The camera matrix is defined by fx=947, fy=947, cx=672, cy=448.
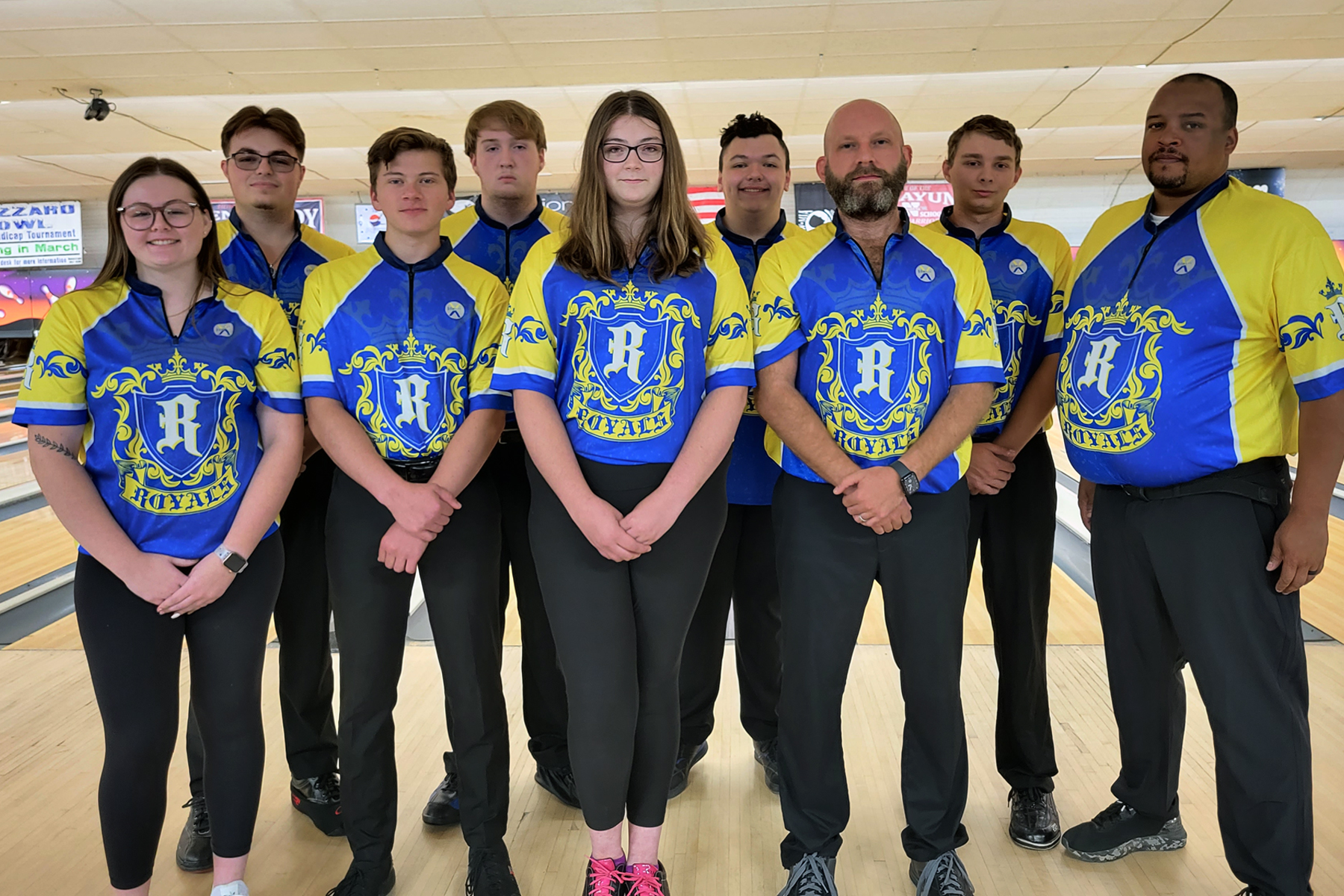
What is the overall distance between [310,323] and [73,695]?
1883 mm

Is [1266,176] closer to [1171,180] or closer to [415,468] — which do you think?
[1171,180]

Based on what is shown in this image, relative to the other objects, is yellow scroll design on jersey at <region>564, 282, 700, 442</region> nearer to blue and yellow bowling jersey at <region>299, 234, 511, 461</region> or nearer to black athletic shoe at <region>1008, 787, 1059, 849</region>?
blue and yellow bowling jersey at <region>299, 234, 511, 461</region>

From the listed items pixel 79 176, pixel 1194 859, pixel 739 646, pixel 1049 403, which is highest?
pixel 79 176

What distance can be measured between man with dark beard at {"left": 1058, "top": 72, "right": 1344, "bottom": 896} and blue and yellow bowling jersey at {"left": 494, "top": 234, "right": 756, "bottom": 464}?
801 millimetres

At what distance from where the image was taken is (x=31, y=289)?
41.2 feet

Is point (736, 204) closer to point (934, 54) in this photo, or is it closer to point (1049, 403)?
point (1049, 403)

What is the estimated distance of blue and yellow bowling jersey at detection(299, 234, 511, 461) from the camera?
1.82 m

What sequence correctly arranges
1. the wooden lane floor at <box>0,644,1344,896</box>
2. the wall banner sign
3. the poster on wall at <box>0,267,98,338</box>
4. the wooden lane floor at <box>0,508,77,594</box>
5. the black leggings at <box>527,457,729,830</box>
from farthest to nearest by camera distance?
1. the poster on wall at <box>0,267,98,338</box>
2. the wall banner sign
3. the wooden lane floor at <box>0,508,77,594</box>
4. the wooden lane floor at <box>0,644,1344,896</box>
5. the black leggings at <box>527,457,729,830</box>

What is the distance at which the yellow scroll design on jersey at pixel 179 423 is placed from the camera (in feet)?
5.41

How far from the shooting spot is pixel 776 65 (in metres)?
6.05

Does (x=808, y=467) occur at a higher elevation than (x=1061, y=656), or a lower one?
higher

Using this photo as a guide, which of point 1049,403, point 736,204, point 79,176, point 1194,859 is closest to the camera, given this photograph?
point 1194,859

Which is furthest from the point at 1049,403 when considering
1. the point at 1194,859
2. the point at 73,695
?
the point at 73,695

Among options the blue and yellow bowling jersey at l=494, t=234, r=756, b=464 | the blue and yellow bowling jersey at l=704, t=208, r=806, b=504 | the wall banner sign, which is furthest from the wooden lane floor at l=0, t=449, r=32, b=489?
the wall banner sign
